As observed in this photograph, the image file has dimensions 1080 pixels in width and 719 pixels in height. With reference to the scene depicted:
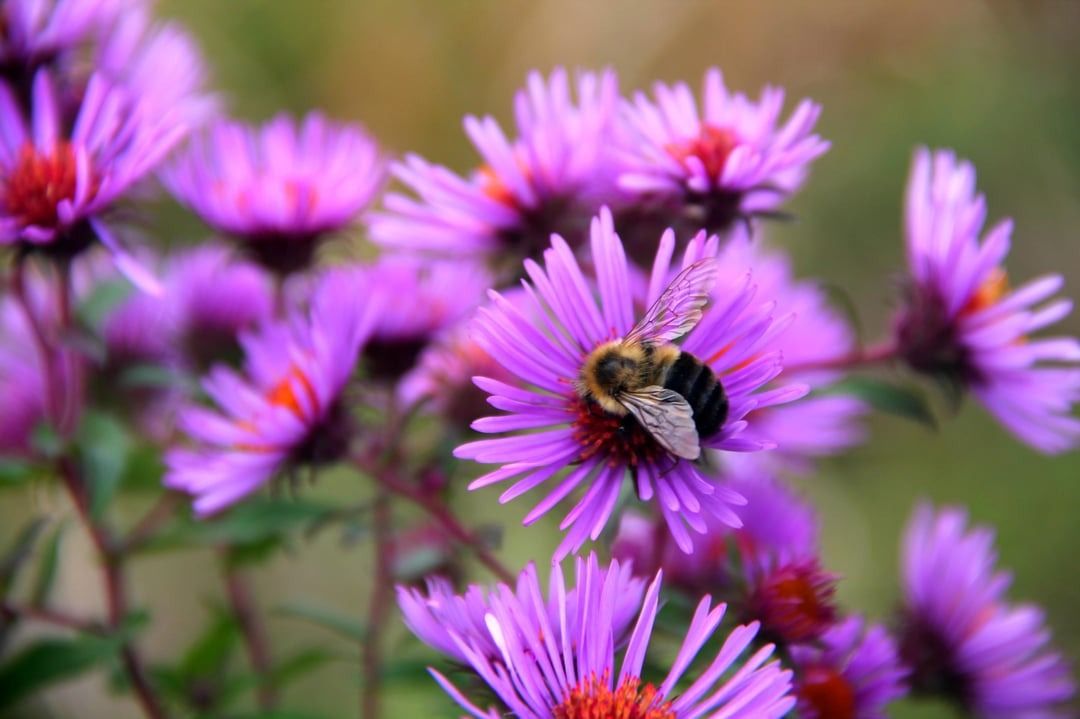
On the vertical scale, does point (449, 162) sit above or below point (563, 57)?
below

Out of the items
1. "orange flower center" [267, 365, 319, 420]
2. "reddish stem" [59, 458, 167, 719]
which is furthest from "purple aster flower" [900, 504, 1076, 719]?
"reddish stem" [59, 458, 167, 719]

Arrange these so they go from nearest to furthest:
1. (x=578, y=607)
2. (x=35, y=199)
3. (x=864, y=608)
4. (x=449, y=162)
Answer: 1. (x=578, y=607)
2. (x=35, y=199)
3. (x=864, y=608)
4. (x=449, y=162)

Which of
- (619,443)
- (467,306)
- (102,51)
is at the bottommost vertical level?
(619,443)

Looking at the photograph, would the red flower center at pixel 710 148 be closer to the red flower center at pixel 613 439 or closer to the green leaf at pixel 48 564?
the red flower center at pixel 613 439

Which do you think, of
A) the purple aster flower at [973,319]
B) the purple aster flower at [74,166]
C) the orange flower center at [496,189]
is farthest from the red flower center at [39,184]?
the purple aster flower at [973,319]

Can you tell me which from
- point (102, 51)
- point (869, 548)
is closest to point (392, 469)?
point (102, 51)

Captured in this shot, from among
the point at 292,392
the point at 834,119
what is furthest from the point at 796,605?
the point at 834,119

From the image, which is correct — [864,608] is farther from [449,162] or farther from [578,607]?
[449,162]
